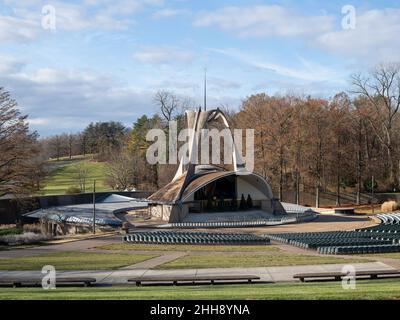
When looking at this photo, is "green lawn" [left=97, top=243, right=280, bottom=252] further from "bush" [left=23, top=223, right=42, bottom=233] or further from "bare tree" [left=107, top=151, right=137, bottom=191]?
"bare tree" [left=107, top=151, right=137, bottom=191]

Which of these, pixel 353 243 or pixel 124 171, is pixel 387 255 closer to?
pixel 353 243

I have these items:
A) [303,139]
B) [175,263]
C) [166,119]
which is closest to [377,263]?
[175,263]

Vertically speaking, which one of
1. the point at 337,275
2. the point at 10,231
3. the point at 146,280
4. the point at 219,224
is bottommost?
the point at 10,231

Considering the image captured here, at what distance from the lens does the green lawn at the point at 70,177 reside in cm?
9166

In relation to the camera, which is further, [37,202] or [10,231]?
[37,202]

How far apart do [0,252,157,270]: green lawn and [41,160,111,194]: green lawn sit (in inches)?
2295

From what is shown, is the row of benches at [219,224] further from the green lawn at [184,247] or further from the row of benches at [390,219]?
the green lawn at [184,247]

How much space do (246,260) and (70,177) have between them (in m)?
86.5

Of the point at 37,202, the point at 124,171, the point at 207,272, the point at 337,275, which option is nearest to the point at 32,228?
the point at 37,202

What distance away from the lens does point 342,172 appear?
74.1m

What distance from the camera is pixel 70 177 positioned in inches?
4193

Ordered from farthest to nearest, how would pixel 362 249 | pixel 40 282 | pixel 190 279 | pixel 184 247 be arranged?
pixel 184 247 < pixel 362 249 < pixel 40 282 < pixel 190 279
